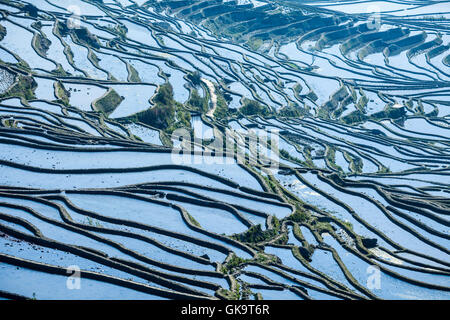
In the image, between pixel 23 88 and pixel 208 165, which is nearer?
pixel 208 165

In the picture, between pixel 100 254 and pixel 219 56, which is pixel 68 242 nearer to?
pixel 100 254

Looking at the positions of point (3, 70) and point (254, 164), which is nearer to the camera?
point (254, 164)

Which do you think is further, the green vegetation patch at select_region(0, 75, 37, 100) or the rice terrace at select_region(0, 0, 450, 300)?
the green vegetation patch at select_region(0, 75, 37, 100)

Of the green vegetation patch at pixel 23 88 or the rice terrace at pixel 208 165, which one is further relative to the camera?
the green vegetation patch at pixel 23 88

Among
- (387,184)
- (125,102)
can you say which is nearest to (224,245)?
(387,184)

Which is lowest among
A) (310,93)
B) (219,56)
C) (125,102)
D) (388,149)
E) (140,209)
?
(140,209)

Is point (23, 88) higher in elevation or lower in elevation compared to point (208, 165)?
higher

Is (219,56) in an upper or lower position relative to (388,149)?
upper
